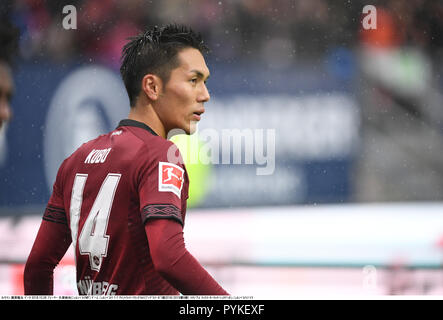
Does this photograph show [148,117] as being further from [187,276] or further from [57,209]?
Result: [187,276]

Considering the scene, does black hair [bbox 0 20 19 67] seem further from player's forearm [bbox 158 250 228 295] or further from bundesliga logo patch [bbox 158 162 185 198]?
player's forearm [bbox 158 250 228 295]

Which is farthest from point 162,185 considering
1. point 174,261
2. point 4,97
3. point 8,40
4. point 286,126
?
point 286,126

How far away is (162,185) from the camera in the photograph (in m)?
1.34

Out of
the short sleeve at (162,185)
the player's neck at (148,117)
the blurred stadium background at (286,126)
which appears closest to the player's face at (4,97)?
the player's neck at (148,117)

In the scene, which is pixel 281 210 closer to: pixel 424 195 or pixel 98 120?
pixel 424 195

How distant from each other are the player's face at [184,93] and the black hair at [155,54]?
0.02 meters

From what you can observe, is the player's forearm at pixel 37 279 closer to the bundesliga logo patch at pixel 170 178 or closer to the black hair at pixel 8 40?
the bundesliga logo patch at pixel 170 178

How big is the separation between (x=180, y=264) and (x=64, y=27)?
3796mm

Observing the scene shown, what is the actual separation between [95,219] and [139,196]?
12cm

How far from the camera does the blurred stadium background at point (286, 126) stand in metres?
3.73

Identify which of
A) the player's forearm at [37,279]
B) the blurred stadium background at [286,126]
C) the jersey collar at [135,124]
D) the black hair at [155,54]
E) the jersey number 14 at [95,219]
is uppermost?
the blurred stadium background at [286,126]

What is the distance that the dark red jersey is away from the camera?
136 centimetres

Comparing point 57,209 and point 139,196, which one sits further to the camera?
point 57,209
